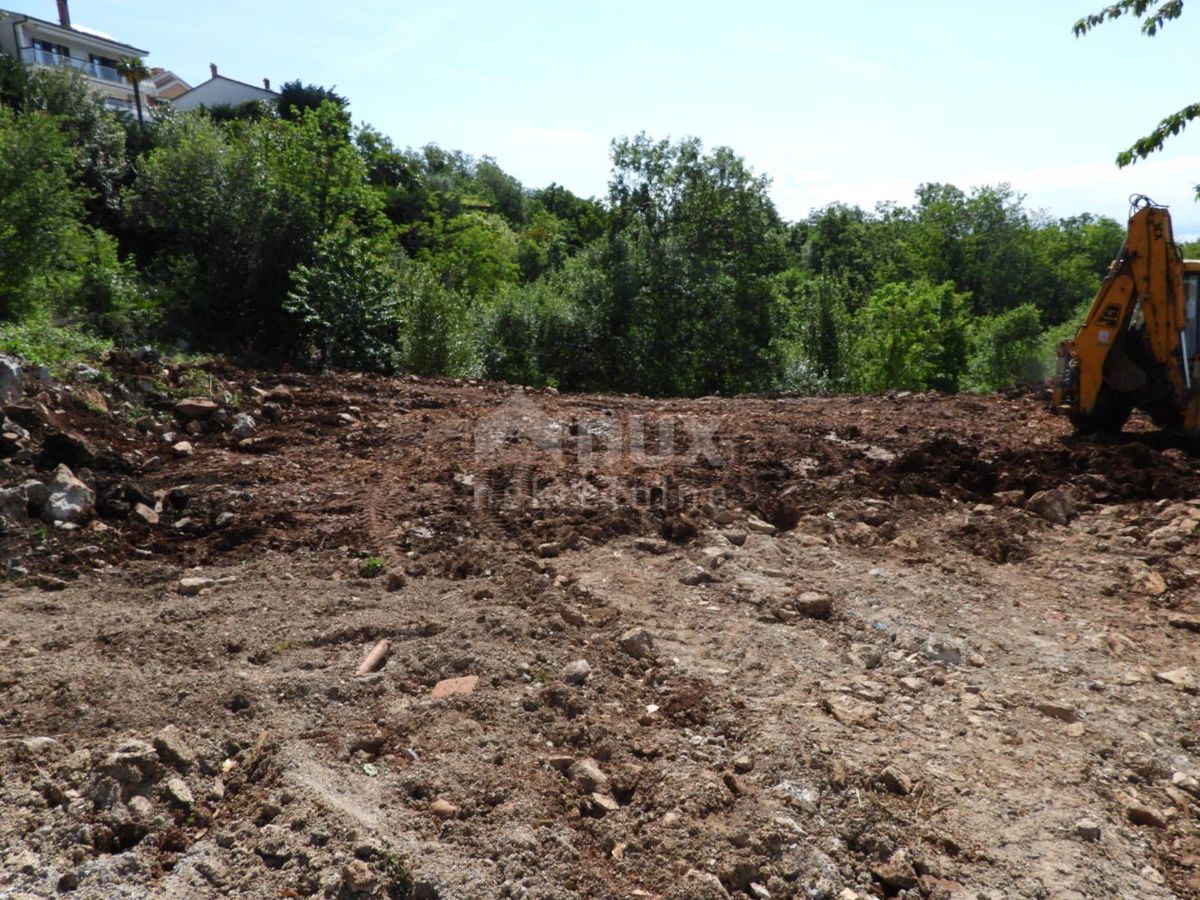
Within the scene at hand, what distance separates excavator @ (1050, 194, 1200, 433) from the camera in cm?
774

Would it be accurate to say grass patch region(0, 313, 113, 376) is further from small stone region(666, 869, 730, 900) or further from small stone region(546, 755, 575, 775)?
small stone region(666, 869, 730, 900)

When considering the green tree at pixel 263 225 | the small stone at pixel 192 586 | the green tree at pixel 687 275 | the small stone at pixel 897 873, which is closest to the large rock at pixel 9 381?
the small stone at pixel 192 586

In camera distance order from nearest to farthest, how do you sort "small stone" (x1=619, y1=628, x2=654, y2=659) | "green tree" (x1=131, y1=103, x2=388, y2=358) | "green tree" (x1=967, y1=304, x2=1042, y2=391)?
"small stone" (x1=619, y1=628, x2=654, y2=659), "green tree" (x1=131, y1=103, x2=388, y2=358), "green tree" (x1=967, y1=304, x2=1042, y2=391)

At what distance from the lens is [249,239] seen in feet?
50.2

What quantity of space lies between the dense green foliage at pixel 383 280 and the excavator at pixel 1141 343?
29.9 feet

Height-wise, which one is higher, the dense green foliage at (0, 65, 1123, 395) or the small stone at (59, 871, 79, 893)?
the dense green foliage at (0, 65, 1123, 395)

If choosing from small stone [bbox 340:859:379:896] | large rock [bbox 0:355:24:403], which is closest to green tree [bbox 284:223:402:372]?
large rock [bbox 0:355:24:403]

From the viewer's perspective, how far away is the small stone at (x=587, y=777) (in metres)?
3.51

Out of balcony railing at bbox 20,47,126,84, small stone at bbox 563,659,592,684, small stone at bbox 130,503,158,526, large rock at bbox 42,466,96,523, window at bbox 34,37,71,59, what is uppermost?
window at bbox 34,37,71,59

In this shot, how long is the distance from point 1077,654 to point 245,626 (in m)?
4.39

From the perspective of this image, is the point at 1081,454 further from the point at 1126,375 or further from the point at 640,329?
the point at 640,329

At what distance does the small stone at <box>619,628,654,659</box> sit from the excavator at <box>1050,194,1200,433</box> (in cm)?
577

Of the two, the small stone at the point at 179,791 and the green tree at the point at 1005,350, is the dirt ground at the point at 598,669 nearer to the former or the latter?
the small stone at the point at 179,791

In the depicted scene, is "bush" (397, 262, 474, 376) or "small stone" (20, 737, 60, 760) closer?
"small stone" (20, 737, 60, 760)
